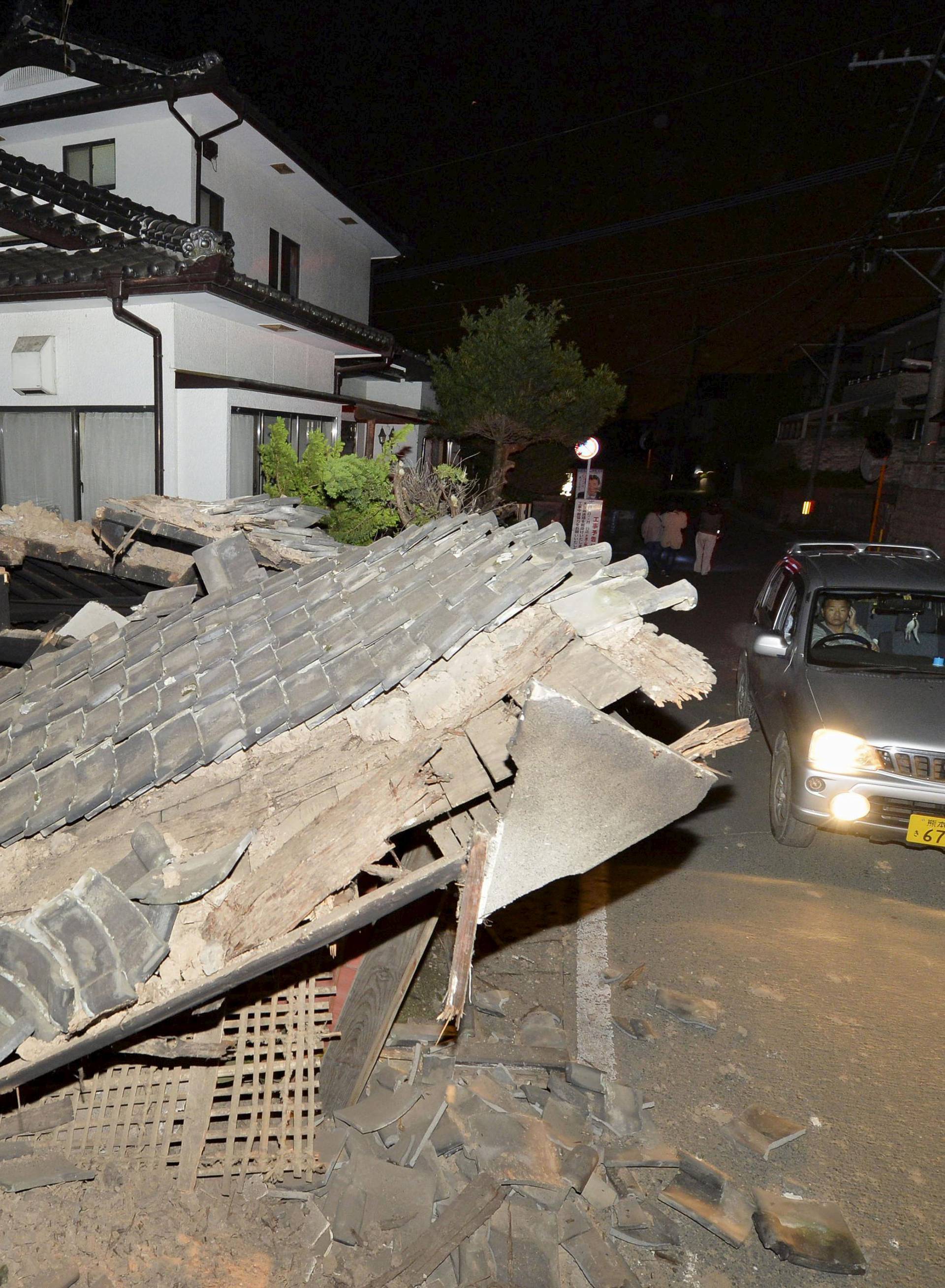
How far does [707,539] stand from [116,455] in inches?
543

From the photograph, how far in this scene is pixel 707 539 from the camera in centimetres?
1922

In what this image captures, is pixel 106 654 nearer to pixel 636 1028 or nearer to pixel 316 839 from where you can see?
pixel 316 839

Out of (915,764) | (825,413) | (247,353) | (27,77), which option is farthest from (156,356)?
(825,413)

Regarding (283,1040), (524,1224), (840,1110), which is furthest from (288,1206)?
(840,1110)

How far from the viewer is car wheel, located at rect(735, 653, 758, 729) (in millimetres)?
9633

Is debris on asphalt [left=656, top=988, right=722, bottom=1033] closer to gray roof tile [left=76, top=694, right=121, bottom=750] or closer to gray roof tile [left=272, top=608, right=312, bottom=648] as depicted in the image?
gray roof tile [left=272, top=608, right=312, bottom=648]

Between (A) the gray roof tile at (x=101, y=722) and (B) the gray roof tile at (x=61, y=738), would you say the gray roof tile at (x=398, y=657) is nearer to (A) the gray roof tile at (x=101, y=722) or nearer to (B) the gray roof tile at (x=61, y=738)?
(A) the gray roof tile at (x=101, y=722)

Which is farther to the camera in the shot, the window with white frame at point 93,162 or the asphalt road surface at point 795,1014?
the window with white frame at point 93,162

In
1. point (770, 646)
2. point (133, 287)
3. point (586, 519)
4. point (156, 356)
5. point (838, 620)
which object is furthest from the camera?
point (586, 519)

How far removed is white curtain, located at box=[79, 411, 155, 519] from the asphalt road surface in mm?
9470

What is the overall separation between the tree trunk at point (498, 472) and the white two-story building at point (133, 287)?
477 centimetres

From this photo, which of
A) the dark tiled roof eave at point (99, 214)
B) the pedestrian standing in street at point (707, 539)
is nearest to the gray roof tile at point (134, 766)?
the dark tiled roof eave at point (99, 214)

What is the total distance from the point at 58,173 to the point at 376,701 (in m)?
13.8

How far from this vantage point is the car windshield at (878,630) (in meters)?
7.28
